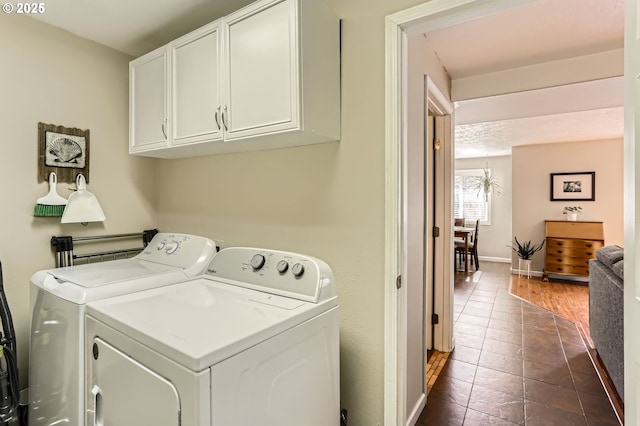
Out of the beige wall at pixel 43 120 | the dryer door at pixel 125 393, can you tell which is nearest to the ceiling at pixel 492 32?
the beige wall at pixel 43 120

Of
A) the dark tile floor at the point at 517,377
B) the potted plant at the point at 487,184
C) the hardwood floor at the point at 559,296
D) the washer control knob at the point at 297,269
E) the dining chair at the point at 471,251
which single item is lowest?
the dark tile floor at the point at 517,377

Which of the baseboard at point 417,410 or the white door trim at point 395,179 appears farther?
the baseboard at point 417,410

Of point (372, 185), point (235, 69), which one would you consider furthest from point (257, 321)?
point (235, 69)

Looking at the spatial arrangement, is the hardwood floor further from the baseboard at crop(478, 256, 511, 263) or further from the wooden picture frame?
the wooden picture frame

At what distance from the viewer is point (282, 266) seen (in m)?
1.39

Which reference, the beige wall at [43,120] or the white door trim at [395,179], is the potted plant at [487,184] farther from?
the beige wall at [43,120]

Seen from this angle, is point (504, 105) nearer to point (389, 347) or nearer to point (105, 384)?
point (389, 347)

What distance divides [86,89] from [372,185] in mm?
1912

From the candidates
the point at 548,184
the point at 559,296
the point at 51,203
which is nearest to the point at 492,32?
the point at 51,203

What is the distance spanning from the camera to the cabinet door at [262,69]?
A: 1316mm

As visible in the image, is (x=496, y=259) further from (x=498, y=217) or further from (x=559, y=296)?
(x=559, y=296)

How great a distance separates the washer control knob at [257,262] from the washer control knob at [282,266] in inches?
3.8

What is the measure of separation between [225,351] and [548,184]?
6.32 m

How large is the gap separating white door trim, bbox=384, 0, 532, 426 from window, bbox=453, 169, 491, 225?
20.4 feet
